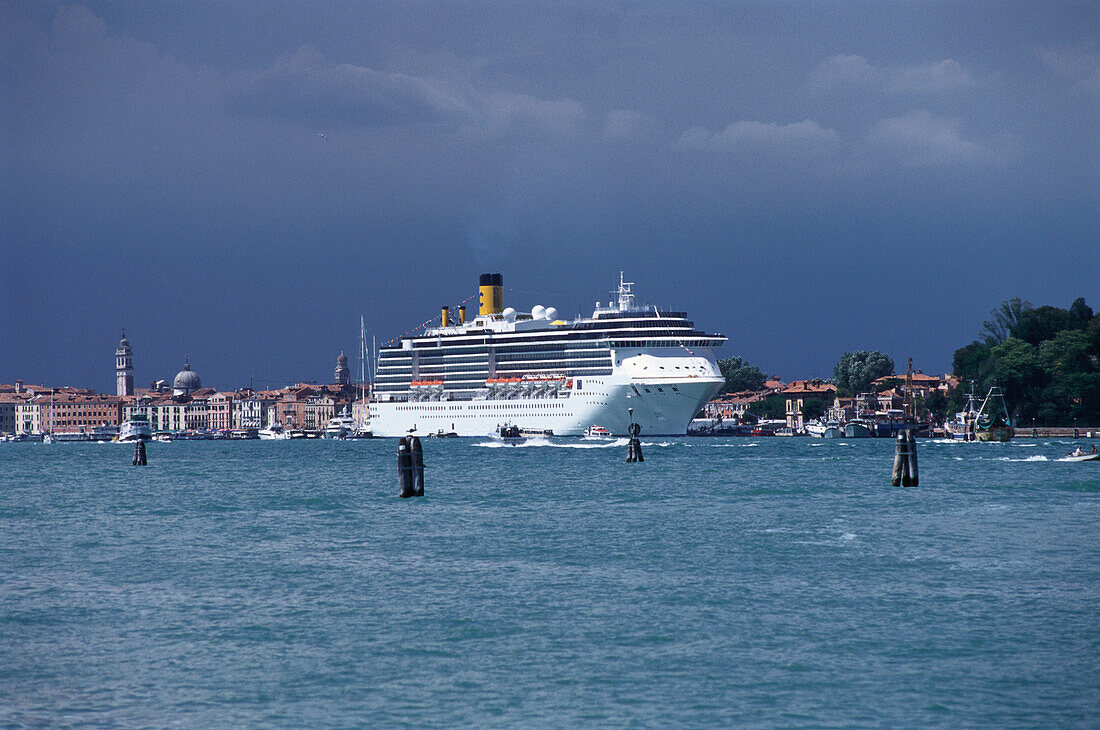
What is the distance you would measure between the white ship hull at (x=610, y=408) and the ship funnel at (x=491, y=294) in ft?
41.0

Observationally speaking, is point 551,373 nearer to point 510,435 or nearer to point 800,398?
point 510,435

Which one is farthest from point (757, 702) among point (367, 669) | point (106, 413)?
point (106, 413)

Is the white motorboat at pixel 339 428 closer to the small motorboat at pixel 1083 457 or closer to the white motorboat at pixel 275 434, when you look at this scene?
the white motorboat at pixel 275 434

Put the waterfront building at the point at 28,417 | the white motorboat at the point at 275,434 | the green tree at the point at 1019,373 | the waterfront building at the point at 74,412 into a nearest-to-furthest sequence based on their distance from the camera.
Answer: the green tree at the point at 1019,373 < the white motorboat at the point at 275,434 < the waterfront building at the point at 74,412 < the waterfront building at the point at 28,417

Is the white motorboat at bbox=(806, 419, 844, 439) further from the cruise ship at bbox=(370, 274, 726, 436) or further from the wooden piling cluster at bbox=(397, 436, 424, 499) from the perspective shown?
the wooden piling cluster at bbox=(397, 436, 424, 499)

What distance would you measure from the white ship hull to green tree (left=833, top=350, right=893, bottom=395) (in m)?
55.3

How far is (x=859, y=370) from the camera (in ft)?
454

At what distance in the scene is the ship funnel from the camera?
103750mm

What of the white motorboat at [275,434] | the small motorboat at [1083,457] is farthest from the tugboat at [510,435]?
the white motorboat at [275,434]

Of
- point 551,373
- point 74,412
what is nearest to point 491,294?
point 551,373

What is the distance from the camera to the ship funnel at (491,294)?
10375cm

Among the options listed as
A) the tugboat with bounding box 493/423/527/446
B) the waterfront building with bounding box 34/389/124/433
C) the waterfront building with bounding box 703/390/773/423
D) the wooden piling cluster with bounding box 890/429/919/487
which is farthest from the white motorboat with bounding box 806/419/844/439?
the waterfront building with bounding box 34/389/124/433

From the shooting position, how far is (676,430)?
86.5 meters

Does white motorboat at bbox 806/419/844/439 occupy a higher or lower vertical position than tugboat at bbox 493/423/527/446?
lower
